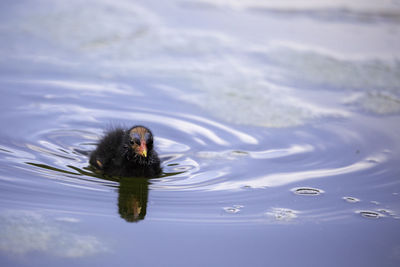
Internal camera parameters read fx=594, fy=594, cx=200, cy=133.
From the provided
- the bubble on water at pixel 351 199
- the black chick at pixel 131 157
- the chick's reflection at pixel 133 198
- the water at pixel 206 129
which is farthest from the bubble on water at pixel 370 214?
the black chick at pixel 131 157

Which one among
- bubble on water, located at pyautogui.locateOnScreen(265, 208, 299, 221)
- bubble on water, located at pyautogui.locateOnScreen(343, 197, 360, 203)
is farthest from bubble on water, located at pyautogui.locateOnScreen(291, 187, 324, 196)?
bubble on water, located at pyautogui.locateOnScreen(265, 208, 299, 221)

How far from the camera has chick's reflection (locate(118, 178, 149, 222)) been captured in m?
4.81

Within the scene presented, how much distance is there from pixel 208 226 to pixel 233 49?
5588mm

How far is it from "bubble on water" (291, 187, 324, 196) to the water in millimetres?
18

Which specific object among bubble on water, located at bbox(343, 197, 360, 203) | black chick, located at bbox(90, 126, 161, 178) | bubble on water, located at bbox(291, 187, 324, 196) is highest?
black chick, located at bbox(90, 126, 161, 178)

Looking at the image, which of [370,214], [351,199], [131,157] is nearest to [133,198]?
[131,157]

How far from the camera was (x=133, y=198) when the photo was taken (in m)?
5.22

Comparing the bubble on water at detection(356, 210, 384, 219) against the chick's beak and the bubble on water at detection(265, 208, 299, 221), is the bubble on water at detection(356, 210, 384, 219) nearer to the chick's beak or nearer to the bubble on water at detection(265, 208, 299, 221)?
the bubble on water at detection(265, 208, 299, 221)

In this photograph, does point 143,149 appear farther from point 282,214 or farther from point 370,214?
point 370,214

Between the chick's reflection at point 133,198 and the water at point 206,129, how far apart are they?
0.02 meters

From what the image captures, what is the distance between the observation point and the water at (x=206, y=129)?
445 cm

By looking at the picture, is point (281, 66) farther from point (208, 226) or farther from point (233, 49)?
point (208, 226)

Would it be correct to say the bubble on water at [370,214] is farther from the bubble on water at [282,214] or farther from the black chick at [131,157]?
the black chick at [131,157]

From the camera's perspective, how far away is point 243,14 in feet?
38.2
